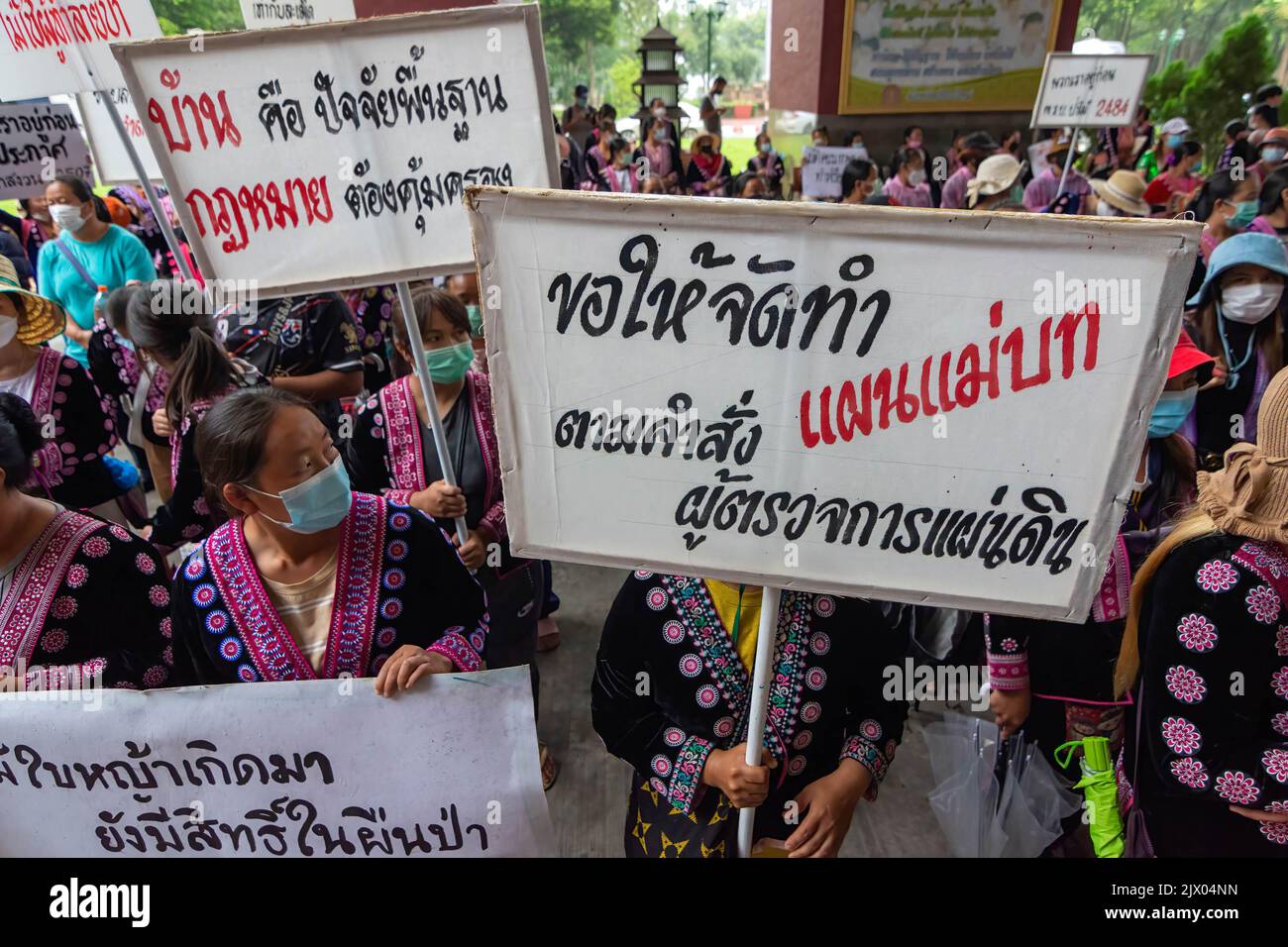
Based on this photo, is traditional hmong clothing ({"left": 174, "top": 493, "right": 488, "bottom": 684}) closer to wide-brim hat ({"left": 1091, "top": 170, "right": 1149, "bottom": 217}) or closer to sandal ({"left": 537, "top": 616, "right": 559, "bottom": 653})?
sandal ({"left": 537, "top": 616, "right": 559, "bottom": 653})

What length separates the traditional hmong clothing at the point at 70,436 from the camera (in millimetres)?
2828

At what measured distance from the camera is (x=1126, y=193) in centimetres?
597

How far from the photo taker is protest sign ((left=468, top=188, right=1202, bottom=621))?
1.10 metres

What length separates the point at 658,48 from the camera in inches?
527

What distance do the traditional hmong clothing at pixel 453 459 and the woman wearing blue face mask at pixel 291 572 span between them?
686 mm

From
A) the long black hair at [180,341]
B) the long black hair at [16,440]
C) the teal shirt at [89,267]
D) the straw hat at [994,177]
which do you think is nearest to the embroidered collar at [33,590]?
the long black hair at [16,440]

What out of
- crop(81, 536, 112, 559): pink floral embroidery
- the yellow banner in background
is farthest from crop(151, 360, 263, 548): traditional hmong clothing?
the yellow banner in background

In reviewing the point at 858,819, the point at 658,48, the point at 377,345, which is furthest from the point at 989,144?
the point at 858,819

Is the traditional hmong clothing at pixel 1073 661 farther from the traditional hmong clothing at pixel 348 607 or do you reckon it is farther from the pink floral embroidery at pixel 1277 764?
the traditional hmong clothing at pixel 348 607

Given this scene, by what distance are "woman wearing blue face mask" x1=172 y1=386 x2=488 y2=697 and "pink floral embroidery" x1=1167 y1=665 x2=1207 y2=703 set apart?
4.97 ft

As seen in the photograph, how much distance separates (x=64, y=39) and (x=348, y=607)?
11.2 feet

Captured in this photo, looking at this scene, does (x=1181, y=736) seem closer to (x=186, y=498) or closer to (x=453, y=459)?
(x=453, y=459)

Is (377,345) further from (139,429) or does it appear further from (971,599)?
(971,599)

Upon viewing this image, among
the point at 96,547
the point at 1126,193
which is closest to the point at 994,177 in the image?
the point at 1126,193
